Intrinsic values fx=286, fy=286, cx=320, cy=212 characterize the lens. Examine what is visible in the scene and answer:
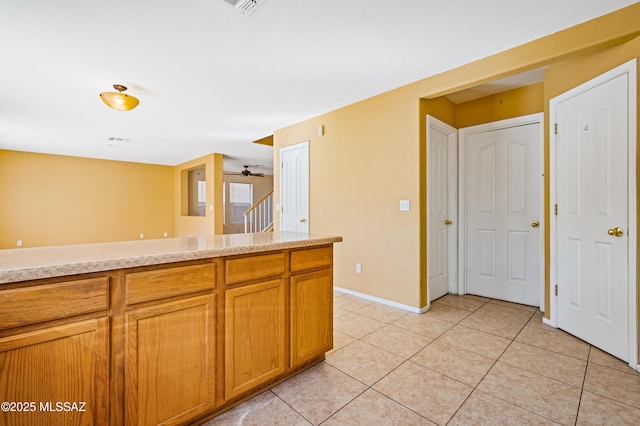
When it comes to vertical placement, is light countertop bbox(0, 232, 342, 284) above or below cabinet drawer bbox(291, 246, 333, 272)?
above

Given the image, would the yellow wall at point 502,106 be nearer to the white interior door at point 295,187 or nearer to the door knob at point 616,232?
the door knob at point 616,232

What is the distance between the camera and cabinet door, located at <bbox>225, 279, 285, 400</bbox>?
151cm

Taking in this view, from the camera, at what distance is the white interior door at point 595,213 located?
6.71 ft

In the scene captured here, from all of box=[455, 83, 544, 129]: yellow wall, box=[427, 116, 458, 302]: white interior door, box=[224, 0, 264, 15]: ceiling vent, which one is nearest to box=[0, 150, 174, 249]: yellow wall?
box=[224, 0, 264, 15]: ceiling vent

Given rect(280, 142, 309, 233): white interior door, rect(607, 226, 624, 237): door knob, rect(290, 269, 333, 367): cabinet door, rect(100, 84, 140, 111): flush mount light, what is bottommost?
rect(290, 269, 333, 367): cabinet door

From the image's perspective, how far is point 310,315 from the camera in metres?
1.92

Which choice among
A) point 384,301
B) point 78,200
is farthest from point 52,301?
point 78,200

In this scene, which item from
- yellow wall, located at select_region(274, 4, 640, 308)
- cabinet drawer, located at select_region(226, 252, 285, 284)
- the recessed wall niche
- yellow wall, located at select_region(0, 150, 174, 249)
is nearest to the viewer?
cabinet drawer, located at select_region(226, 252, 285, 284)

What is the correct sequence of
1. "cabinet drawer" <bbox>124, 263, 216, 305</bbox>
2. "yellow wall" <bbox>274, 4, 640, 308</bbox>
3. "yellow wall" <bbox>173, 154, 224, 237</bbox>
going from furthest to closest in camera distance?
"yellow wall" <bbox>173, 154, 224, 237</bbox> < "yellow wall" <bbox>274, 4, 640, 308</bbox> < "cabinet drawer" <bbox>124, 263, 216, 305</bbox>

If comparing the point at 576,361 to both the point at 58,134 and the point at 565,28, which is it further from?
the point at 58,134

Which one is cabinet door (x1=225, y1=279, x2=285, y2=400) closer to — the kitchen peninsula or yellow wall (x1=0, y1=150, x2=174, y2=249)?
the kitchen peninsula

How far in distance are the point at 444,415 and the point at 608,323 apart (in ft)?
5.36

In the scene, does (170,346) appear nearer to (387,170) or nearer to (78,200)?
(387,170)

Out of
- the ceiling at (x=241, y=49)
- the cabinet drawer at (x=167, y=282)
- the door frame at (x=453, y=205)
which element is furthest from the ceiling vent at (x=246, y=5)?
the door frame at (x=453, y=205)
